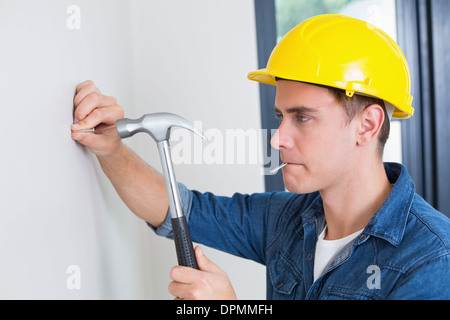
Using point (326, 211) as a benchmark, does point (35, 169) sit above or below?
above

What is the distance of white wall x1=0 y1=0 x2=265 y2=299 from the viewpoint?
75 cm

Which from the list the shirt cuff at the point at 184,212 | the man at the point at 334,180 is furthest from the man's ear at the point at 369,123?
the shirt cuff at the point at 184,212

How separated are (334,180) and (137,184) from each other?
50cm

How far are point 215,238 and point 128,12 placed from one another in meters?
0.80

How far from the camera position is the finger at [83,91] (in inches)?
39.5

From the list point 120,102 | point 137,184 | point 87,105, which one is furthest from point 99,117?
point 120,102

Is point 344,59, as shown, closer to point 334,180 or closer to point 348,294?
point 334,180

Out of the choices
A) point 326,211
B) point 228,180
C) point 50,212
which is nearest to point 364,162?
point 326,211

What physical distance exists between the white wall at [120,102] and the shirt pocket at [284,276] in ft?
1.37

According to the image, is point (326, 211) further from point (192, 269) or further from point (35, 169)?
point (35, 169)

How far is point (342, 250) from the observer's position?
3.69 ft

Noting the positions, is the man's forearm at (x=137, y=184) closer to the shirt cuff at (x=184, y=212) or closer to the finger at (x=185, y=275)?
the shirt cuff at (x=184, y=212)

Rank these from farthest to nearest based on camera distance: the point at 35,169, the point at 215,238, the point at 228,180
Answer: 1. the point at 228,180
2. the point at 215,238
3. the point at 35,169

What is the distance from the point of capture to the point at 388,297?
97 cm
